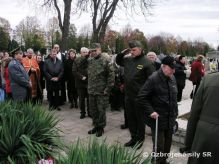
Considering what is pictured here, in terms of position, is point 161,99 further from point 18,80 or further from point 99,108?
point 18,80

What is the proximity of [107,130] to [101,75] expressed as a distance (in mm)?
1313

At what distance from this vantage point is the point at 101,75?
644 centimetres

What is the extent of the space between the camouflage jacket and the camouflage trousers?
0.13 meters

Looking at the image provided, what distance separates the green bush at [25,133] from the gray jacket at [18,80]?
5.84 feet

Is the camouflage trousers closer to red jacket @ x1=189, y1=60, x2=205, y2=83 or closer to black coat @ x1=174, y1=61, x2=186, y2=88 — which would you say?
black coat @ x1=174, y1=61, x2=186, y2=88

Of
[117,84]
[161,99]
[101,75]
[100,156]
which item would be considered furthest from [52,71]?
[100,156]

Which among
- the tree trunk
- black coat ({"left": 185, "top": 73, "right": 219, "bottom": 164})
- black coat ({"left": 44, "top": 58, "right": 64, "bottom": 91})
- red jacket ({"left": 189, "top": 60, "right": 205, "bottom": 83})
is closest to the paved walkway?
black coat ({"left": 44, "top": 58, "right": 64, "bottom": 91})

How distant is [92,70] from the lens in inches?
256

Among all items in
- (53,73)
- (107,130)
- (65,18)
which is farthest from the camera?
(65,18)

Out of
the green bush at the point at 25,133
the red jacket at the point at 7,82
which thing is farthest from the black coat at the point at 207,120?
the red jacket at the point at 7,82

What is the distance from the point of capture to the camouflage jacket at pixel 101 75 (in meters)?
6.39

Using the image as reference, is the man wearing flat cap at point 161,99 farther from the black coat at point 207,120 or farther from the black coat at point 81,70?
the black coat at point 81,70

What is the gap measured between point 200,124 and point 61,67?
684cm

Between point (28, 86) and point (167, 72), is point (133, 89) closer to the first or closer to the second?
point (167, 72)
